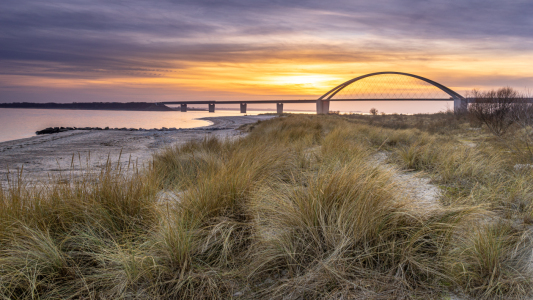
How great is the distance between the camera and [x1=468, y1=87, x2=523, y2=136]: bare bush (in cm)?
1228

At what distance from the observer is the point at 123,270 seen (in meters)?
1.95

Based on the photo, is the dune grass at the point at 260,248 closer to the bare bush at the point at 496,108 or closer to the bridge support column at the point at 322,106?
the bare bush at the point at 496,108

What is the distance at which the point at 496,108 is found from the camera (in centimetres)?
1362

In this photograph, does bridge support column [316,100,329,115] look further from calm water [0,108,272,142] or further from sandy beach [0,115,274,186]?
sandy beach [0,115,274,186]

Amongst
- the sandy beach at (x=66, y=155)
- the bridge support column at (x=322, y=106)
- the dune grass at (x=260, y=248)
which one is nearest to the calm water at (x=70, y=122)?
the sandy beach at (x=66, y=155)

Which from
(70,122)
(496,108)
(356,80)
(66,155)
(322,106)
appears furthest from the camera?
(322,106)

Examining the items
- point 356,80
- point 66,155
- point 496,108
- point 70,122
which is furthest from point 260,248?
point 356,80

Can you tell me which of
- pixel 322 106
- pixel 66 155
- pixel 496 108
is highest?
pixel 322 106

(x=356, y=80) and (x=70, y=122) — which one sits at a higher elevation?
(x=356, y=80)

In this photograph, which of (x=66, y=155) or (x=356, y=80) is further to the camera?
(x=356, y=80)

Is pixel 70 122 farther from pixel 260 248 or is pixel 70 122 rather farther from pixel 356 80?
pixel 356 80

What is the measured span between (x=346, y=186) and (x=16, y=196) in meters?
2.85

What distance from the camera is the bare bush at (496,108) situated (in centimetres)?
1228

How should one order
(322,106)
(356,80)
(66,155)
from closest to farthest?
(66,155), (356,80), (322,106)
